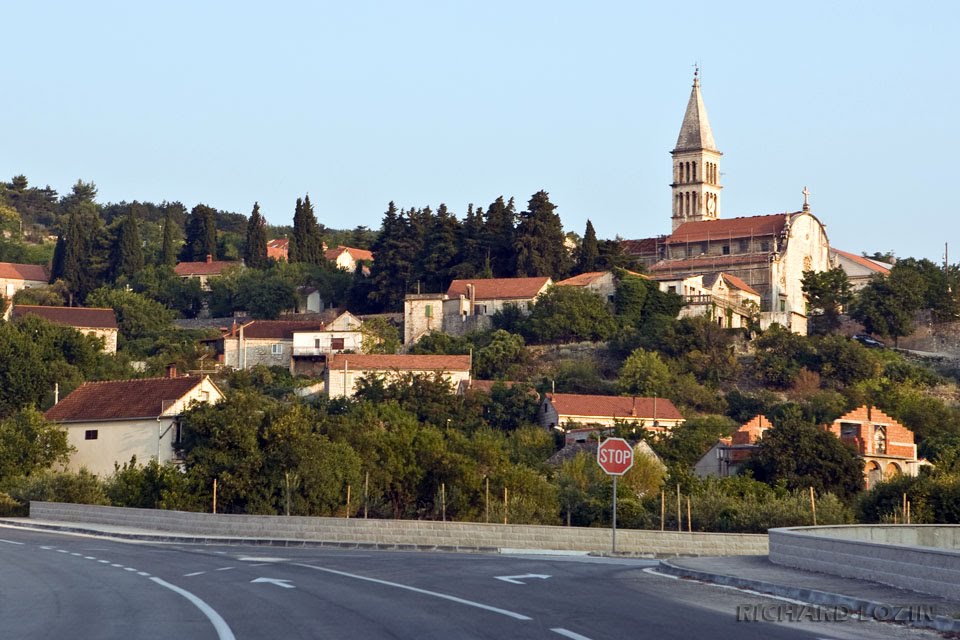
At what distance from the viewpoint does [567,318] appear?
10600 cm

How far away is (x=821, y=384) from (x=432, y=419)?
29.4 m

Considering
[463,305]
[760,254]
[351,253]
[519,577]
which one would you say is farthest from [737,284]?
[519,577]

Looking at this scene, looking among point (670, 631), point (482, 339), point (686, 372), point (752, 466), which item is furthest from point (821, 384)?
point (670, 631)

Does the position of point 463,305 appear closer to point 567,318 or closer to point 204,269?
point 567,318

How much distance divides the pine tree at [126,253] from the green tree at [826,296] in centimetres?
5966

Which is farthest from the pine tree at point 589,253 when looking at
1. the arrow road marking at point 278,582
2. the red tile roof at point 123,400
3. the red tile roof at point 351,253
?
the arrow road marking at point 278,582

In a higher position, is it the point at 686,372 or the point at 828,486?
the point at 686,372

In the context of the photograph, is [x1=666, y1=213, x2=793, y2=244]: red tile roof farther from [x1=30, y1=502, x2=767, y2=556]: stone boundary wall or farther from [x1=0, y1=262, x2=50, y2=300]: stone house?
[x1=30, y1=502, x2=767, y2=556]: stone boundary wall

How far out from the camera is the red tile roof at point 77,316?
4498 inches

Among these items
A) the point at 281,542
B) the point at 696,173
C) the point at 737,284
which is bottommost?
the point at 281,542

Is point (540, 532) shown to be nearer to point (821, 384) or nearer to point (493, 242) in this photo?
point (821, 384)

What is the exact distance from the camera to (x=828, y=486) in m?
67.9

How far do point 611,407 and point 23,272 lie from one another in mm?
74345

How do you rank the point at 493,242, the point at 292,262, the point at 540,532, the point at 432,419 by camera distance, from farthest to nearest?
the point at 292,262 < the point at 493,242 < the point at 432,419 < the point at 540,532
